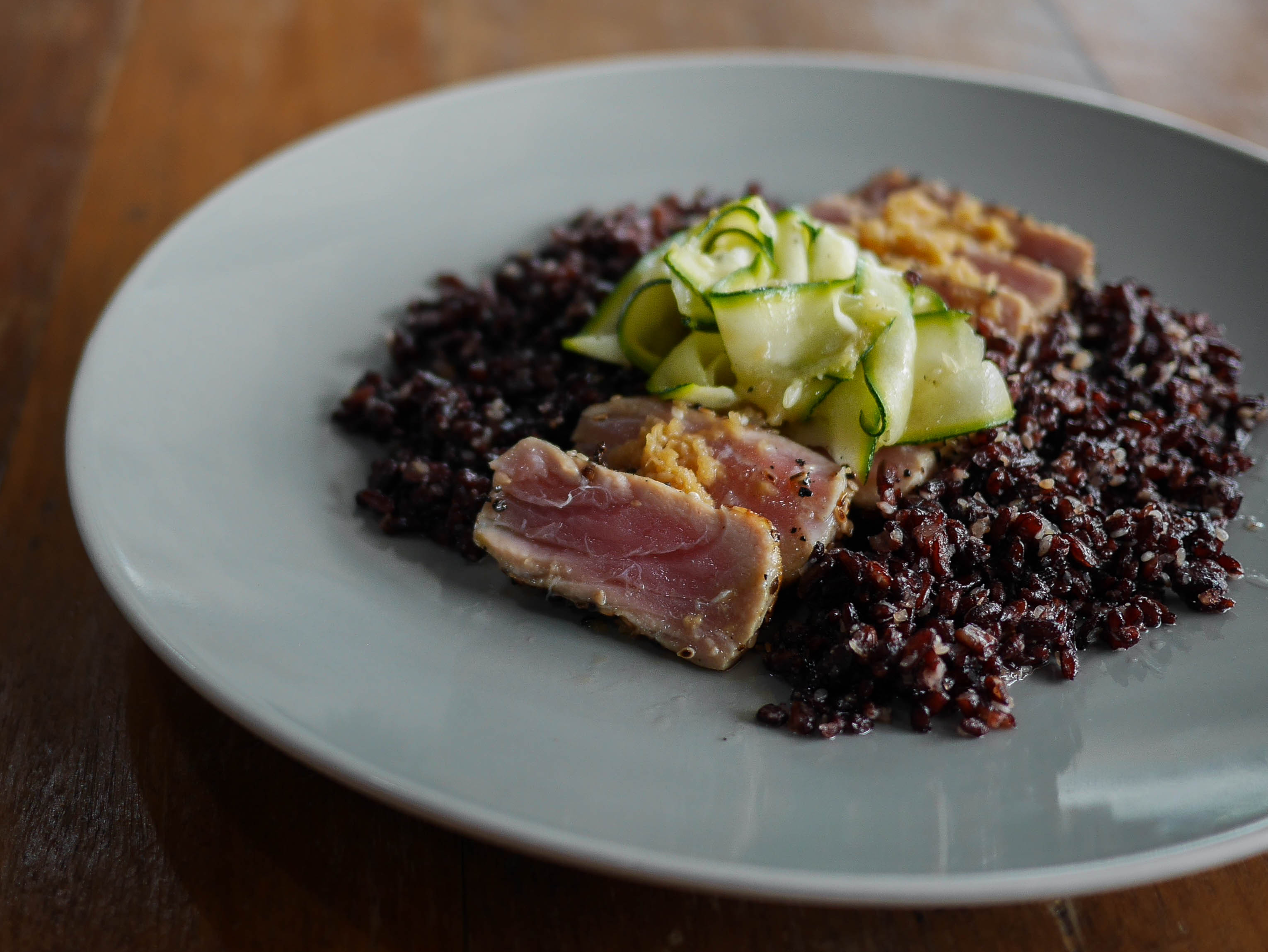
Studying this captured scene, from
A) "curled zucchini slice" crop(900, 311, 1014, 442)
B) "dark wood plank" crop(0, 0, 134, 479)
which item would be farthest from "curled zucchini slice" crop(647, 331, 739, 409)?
"dark wood plank" crop(0, 0, 134, 479)

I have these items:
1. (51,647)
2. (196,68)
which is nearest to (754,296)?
(51,647)

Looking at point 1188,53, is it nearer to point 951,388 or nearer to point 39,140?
point 951,388

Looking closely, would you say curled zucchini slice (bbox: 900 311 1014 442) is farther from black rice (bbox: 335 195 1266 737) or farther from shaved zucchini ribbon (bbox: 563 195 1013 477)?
black rice (bbox: 335 195 1266 737)

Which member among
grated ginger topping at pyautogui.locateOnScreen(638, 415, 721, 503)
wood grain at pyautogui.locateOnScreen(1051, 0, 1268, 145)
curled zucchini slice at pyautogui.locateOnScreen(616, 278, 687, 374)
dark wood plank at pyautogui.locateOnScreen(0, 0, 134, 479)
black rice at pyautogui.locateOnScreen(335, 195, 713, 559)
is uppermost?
wood grain at pyautogui.locateOnScreen(1051, 0, 1268, 145)

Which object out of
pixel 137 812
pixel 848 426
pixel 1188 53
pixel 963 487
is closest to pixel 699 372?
pixel 848 426

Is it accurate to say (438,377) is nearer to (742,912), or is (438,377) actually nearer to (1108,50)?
(742,912)
